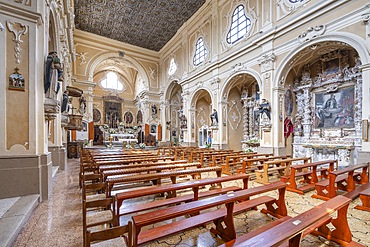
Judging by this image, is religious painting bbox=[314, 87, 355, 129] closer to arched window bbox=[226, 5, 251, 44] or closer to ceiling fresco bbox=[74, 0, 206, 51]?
arched window bbox=[226, 5, 251, 44]

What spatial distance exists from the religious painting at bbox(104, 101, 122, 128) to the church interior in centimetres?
184

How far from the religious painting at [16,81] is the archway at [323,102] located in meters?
7.71

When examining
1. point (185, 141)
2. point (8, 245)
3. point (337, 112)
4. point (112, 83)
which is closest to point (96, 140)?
point (112, 83)

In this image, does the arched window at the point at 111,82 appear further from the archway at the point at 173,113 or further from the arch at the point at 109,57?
the archway at the point at 173,113

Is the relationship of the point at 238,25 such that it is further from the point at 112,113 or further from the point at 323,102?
the point at 112,113

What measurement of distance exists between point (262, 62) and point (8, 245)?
A: 8551 mm

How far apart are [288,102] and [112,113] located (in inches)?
676

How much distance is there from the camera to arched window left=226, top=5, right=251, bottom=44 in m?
8.51

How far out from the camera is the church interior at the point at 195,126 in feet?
6.64

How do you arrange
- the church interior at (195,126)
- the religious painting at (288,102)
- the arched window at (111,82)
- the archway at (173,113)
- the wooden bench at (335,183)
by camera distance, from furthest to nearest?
the arched window at (111,82), the archway at (173,113), the religious painting at (288,102), the wooden bench at (335,183), the church interior at (195,126)

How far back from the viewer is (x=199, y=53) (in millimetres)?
11938

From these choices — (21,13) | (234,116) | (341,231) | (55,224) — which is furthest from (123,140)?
(341,231)

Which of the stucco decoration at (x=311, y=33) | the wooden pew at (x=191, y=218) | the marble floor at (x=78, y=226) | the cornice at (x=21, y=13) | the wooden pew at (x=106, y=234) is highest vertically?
the stucco decoration at (x=311, y=33)

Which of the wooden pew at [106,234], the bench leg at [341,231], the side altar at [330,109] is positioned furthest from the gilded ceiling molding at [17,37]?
the side altar at [330,109]
